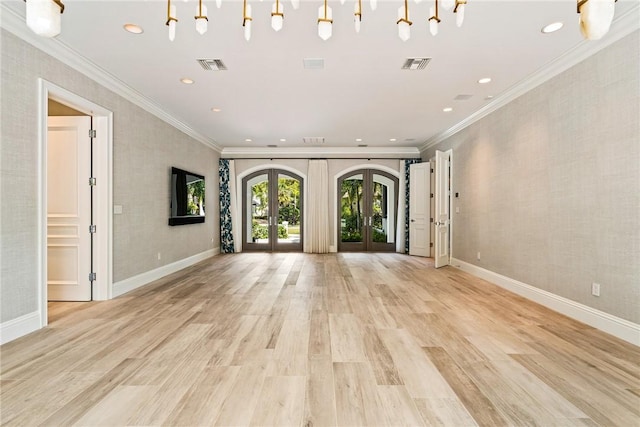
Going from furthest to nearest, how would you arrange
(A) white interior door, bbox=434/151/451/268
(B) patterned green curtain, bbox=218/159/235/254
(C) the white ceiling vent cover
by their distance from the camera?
(B) patterned green curtain, bbox=218/159/235/254 → (C) the white ceiling vent cover → (A) white interior door, bbox=434/151/451/268

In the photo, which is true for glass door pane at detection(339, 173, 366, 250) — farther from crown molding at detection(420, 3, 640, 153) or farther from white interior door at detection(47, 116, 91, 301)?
white interior door at detection(47, 116, 91, 301)

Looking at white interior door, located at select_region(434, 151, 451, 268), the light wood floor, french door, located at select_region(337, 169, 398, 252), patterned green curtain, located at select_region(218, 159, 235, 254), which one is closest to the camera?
the light wood floor

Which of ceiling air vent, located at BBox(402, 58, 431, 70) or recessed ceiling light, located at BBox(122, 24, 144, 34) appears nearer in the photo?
→ recessed ceiling light, located at BBox(122, 24, 144, 34)

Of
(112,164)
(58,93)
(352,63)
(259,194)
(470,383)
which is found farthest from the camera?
(259,194)

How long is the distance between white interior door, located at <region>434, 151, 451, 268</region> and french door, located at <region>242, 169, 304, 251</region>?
12.8ft

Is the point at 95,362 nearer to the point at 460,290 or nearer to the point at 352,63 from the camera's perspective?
the point at 352,63

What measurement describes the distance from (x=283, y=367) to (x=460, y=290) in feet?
10.6

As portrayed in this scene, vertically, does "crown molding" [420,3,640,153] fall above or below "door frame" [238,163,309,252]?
above

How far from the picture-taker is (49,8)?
1.32 m

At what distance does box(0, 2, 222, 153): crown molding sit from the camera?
108 inches

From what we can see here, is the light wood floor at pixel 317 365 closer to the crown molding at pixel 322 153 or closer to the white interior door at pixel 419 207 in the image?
the white interior door at pixel 419 207

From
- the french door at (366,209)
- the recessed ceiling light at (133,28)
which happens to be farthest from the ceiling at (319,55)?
the french door at (366,209)

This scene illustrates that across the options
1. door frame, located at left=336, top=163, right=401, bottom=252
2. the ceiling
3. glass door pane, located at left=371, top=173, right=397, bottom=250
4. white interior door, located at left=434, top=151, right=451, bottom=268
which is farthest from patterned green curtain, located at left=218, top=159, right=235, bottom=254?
white interior door, located at left=434, top=151, right=451, bottom=268

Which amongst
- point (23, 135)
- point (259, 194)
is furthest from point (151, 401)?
point (259, 194)
